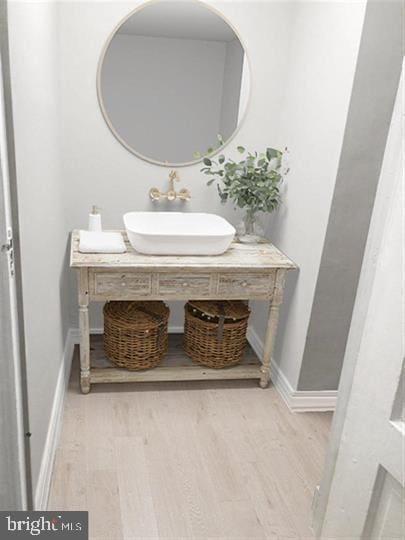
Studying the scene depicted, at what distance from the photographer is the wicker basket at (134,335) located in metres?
2.55

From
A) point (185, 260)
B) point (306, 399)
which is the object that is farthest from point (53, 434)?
point (306, 399)

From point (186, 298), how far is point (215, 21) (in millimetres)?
1412

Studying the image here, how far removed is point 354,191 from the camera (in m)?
2.18

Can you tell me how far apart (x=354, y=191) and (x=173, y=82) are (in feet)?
3.71

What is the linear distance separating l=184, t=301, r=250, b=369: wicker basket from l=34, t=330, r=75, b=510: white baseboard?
26.2 inches

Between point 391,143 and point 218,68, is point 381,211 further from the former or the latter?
point 218,68

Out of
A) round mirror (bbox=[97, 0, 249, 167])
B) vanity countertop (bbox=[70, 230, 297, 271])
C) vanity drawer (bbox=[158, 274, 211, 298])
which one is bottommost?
vanity drawer (bbox=[158, 274, 211, 298])

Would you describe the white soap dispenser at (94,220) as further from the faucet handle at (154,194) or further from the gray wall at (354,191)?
the gray wall at (354,191)

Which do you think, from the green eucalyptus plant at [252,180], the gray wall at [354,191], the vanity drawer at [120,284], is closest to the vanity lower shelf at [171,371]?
the gray wall at [354,191]

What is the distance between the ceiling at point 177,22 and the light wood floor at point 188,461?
5.94 ft

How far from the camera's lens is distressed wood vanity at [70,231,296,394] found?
231 cm

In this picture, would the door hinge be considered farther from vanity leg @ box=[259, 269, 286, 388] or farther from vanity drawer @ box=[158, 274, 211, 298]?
vanity leg @ box=[259, 269, 286, 388]

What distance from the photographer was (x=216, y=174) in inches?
109

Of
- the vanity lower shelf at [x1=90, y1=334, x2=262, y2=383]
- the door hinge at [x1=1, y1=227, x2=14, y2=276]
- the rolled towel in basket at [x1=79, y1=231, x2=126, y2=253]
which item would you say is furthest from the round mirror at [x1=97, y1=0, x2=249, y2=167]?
the door hinge at [x1=1, y1=227, x2=14, y2=276]
